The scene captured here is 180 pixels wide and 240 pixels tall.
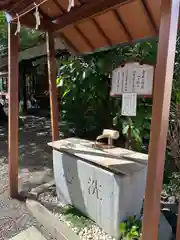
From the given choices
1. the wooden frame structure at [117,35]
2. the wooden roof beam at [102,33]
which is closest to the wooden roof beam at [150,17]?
the wooden frame structure at [117,35]

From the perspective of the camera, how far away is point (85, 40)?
3.20 meters

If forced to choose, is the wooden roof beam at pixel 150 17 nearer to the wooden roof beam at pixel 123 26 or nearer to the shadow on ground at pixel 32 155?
the wooden roof beam at pixel 123 26

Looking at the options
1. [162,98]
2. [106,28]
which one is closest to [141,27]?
[106,28]

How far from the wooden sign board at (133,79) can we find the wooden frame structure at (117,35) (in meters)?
0.46

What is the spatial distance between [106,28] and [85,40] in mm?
452

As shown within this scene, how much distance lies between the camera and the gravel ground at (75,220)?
215cm

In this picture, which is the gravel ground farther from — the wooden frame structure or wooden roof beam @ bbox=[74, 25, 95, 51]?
wooden roof beam @ bbox=[74, 25, 95, 51]

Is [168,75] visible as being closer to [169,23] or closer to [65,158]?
[169,23]

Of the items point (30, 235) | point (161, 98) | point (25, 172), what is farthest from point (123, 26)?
point (25, 172)

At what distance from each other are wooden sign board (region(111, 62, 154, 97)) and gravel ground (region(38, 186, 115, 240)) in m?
1.48

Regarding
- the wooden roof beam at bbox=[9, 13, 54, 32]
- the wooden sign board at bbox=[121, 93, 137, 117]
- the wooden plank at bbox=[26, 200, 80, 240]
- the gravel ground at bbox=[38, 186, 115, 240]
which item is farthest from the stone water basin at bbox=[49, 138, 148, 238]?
the wooden roof beam at bbox=[9, 13, 54, 32]

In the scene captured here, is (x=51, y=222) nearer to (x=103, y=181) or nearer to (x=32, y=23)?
(x=103, y=181)

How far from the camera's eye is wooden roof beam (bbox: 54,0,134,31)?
2.14 metres

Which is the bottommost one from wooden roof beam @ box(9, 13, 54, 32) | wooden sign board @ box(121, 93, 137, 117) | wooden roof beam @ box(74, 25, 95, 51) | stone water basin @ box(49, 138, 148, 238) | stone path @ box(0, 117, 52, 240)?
stone path @ box(0, 117, 52, 240)
